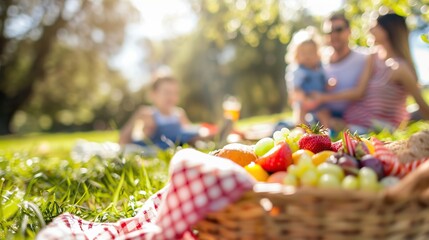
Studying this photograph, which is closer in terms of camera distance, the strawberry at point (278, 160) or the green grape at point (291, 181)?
the green grape at point (291, 181)

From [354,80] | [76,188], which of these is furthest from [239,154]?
[354,80]

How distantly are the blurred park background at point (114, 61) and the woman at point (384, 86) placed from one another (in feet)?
8.09

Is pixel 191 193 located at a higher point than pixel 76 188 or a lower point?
higher

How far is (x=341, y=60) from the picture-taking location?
18.3 feet

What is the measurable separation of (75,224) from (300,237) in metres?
0.89

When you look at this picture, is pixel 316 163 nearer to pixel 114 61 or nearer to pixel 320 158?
pixel 320 158

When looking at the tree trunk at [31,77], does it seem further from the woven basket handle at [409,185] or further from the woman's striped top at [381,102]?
the woven basket handle at [409,185]

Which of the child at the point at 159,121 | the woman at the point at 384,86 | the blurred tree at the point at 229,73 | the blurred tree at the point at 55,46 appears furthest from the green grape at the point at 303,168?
the blurred tree at the point at 229,73

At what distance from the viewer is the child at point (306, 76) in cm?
554

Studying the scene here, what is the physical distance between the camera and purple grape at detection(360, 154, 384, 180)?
1.55 m

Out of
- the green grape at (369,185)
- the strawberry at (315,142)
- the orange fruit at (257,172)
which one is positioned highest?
the green grape at (369,185)

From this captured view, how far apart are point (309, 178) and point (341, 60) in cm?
435

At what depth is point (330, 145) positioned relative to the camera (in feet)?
6.47

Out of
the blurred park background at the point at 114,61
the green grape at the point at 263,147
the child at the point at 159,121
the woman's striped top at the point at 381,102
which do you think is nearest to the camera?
the green grape at the point at 263,147
